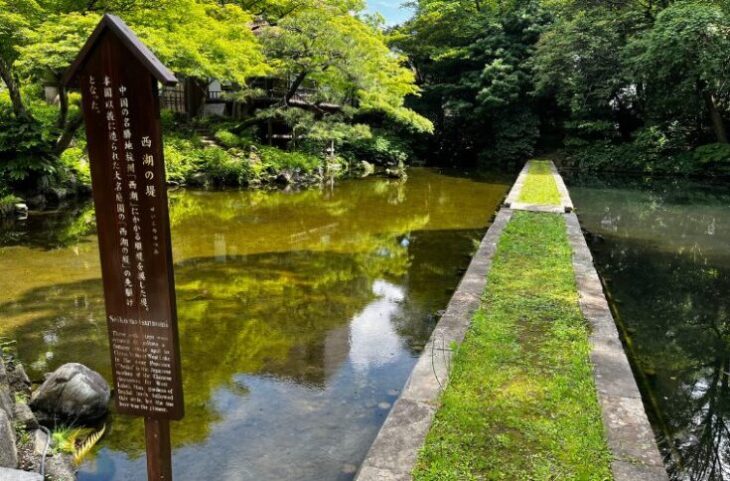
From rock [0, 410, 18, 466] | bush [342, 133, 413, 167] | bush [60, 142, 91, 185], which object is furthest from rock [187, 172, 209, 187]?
rock [0, 410, 18, 466]

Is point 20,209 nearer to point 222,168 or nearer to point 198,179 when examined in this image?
point 198,179

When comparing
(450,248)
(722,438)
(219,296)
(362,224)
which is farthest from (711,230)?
(219,296)

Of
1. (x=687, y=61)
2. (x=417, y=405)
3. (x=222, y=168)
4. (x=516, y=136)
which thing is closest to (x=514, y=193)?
(x=687, y=61)

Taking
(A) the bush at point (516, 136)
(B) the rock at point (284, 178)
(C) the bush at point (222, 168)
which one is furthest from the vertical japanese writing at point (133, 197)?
(A) the bush at point (516, 136)

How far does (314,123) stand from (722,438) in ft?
54.3

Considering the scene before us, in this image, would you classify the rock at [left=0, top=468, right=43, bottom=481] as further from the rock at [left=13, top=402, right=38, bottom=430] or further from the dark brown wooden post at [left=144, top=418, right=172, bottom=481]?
the rock at [left=13, top=402, right=38, bottom=430]

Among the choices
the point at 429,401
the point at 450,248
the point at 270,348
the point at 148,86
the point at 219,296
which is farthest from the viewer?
the point at 450,248

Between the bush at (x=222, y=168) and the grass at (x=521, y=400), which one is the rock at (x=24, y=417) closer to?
the grass at (x=521, y=400)

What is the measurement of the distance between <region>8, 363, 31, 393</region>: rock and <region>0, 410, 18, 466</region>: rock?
1514 mm

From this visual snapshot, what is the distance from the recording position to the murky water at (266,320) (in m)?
4.26

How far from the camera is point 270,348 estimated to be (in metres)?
6.00

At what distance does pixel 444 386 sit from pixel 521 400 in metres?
0.56

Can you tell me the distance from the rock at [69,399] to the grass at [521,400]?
2.81 meters

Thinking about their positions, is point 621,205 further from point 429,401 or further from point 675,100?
point 429,401
